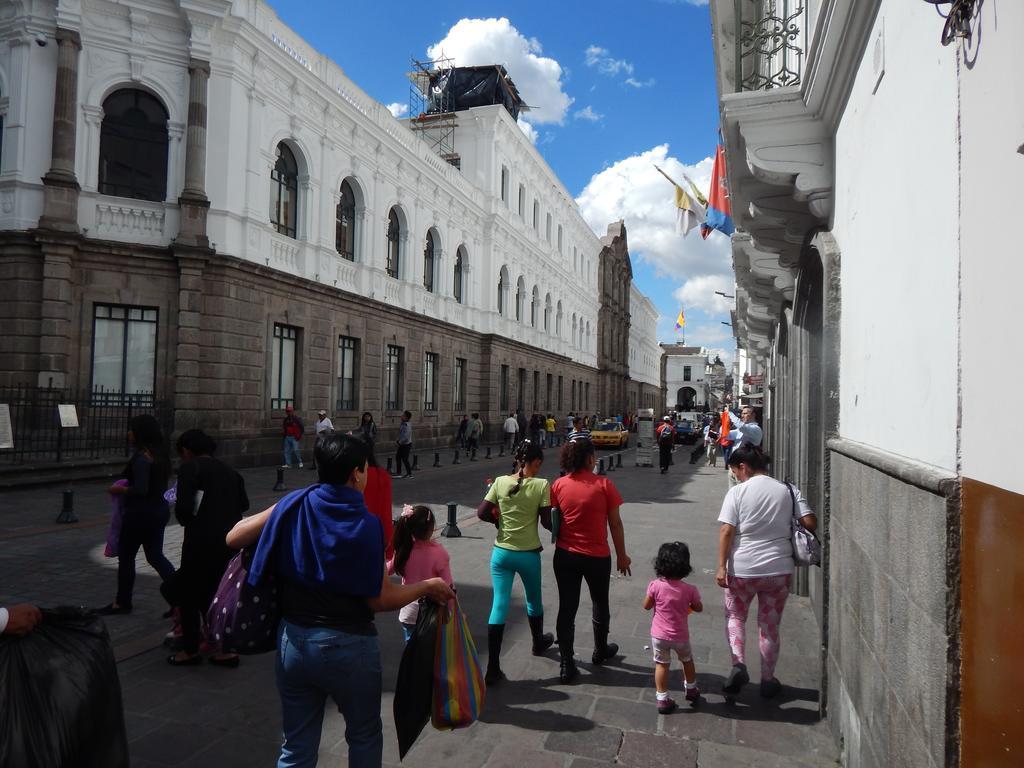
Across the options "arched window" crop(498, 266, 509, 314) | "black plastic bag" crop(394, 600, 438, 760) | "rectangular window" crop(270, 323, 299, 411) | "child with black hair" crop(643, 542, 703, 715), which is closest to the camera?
"black plastic bag" crop(394, 600, 438, 760)

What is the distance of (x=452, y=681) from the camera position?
310 cm

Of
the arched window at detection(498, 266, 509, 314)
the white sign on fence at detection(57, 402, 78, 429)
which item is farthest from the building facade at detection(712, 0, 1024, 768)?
the arched window at detection(498, 266, 509, 314)

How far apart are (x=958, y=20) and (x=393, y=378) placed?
75.9ft

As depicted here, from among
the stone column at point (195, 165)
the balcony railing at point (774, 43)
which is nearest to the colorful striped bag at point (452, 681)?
the balcony railing at point (774, 43)

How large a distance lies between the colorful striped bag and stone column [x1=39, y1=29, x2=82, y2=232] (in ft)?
53.0

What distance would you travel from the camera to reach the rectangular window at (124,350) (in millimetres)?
16250

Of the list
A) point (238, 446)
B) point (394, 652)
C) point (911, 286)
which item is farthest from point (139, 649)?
point (238, 446)

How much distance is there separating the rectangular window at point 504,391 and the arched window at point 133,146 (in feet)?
61.5

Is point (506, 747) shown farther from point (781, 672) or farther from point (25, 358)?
point (25, 358)

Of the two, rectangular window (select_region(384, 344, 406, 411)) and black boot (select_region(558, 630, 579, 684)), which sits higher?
rectangular window (select_region(384, 344, 406, 411))

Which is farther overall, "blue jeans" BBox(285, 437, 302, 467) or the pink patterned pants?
"blue jeans" BBox(285, 437, 302, 467)

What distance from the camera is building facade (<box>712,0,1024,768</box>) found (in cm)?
202

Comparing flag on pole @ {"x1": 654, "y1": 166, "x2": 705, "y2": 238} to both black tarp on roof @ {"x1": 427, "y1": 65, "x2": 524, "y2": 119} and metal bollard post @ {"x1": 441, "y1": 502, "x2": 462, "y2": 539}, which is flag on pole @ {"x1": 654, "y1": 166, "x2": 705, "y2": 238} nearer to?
metal bollard post @ {"x1": 441, "y1": 502, "x2": 462, "y2": 539}

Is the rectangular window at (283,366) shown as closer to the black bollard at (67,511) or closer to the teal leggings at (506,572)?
the black bollard at (67,511)
